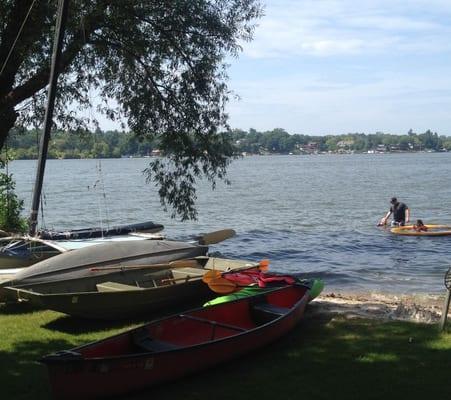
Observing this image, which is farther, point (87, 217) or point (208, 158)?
point (87, 217)

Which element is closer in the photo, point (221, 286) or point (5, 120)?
point (5, 120)

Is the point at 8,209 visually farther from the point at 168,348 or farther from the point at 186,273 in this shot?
the point at 168,348

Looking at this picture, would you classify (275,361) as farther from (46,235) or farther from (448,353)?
(46,235)

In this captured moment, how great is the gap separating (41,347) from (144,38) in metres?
7.22

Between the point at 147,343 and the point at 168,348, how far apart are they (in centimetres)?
30

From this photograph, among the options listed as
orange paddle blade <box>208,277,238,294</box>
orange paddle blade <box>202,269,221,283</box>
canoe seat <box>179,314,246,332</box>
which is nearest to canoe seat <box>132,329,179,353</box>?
canoe seat <box>179,314,246,332</box>


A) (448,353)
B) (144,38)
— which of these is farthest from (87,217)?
(448,353)

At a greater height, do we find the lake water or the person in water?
the person in water

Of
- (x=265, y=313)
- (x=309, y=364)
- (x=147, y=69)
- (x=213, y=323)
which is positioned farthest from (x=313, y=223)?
(x=309, y=364)

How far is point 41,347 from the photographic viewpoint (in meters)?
8.86

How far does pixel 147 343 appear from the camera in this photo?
7832mm

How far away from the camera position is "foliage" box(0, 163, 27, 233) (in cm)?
2088

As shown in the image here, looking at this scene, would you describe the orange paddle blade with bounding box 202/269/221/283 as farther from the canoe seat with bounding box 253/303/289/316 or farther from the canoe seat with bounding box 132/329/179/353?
the canoe seat with bounding box 132/329/179/353

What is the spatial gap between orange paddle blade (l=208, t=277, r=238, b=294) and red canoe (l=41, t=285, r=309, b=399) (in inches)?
36.1
